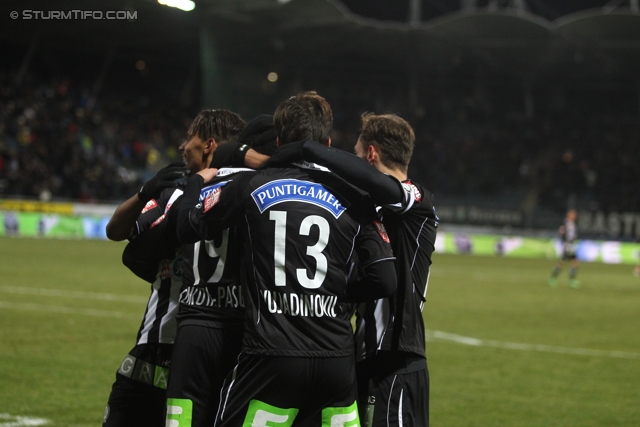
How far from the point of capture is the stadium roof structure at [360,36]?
112ft

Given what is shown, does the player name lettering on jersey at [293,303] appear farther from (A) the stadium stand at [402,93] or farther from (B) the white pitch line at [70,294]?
(A) the stadium stand at [402,93]

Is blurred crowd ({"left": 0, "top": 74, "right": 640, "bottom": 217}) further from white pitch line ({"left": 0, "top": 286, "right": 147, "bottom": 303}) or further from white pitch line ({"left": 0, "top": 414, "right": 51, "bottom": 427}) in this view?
white pitch line ({"left": 0, "top": 414, "right": 51, "bottom": 427})

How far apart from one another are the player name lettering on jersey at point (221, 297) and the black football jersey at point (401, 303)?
0.72m

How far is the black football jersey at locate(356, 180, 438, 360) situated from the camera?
171 inches

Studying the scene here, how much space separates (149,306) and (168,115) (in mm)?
41276

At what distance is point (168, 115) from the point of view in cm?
4497

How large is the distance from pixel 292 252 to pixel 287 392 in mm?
595

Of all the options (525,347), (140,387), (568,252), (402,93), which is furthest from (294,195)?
(402,93)

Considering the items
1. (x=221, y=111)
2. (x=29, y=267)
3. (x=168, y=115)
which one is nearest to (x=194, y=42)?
(x=168, y=115)

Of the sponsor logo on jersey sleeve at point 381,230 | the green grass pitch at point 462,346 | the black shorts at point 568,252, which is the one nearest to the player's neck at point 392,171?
the sponsor logo on jersey sleeve at point 381,230

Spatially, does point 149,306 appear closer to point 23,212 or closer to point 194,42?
point 23,212

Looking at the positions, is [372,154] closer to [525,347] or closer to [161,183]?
[161,183]

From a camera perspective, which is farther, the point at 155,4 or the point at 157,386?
the point at 155,4

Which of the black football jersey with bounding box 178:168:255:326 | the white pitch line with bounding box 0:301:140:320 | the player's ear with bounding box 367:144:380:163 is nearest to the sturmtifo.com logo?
the white pitch line with bounding box 0:301:140:320
